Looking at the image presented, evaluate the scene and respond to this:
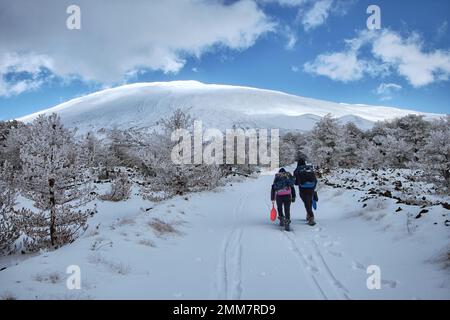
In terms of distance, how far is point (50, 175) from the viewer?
34.2 feet

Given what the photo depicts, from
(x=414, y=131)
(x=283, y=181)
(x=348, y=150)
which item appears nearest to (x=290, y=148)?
(x=348, y=150)

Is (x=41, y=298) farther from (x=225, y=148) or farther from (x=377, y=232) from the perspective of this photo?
(x=225, y=148)

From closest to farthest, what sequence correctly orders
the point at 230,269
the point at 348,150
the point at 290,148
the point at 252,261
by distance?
the point at 230,269 → the point at 252,261 → the point at 348,150 → the point at 290,148

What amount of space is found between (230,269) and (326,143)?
37.0 m

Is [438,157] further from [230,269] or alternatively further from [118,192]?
[118,192]

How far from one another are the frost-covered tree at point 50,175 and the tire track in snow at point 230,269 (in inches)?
228

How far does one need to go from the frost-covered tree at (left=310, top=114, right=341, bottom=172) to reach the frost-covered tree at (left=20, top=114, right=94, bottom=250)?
33637mm

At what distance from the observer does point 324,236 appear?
9383 millimetres

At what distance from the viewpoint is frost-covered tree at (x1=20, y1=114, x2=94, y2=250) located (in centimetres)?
1036

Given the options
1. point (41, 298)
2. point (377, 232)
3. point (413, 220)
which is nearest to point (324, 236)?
point (377, 232)

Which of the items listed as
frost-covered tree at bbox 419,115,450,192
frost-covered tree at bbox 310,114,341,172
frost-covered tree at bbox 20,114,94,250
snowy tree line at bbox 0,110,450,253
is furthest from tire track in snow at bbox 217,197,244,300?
frost-covered tree at bbox 310,114,341,172

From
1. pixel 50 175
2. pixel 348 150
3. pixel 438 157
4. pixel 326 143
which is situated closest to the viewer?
pixel 50 175

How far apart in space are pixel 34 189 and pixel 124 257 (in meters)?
5.47

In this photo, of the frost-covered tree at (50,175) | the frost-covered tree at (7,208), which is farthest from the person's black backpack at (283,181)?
the frost-covered tree at (7,208)
